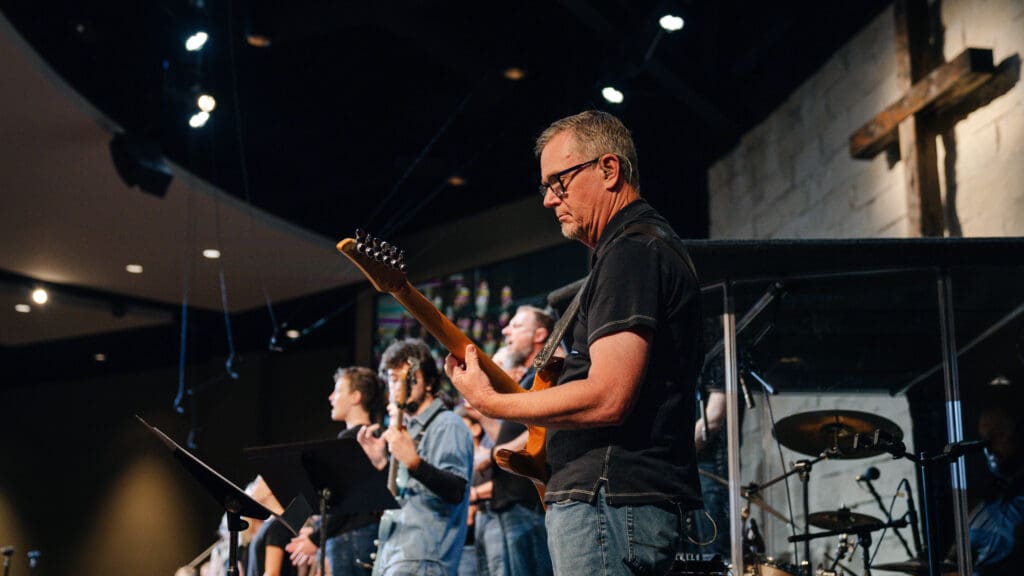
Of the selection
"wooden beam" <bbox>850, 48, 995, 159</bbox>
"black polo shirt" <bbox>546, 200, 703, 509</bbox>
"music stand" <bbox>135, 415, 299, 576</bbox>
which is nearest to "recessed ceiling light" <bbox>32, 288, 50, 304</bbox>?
"wooden beam" <bbox>850, 48, 995, 159</bbox>

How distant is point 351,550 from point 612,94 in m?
3.98

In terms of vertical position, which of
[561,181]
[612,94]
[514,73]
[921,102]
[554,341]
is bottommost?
[554,341]

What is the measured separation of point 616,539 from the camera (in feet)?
7.66

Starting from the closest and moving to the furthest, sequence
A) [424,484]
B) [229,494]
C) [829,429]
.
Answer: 1. [229,494]
2. [424,484]
3. [829,429]

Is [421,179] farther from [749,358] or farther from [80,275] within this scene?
[749,358]

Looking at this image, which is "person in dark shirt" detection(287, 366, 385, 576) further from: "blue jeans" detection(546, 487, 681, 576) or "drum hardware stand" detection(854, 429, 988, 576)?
"blue jeans" detection(546, 487, 681, 576)

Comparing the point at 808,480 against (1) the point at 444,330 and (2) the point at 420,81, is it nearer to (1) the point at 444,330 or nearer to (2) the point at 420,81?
(1) the point at 444,330

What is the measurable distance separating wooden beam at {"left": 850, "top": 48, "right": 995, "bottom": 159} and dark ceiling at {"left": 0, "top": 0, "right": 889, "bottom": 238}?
91cm

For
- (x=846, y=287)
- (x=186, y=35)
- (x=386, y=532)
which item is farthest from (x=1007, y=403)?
(x=186, y=35)

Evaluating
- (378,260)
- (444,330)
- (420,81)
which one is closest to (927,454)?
(444,330)

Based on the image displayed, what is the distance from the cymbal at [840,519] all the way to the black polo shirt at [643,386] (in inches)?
128

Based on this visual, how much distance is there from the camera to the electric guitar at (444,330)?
114 inches

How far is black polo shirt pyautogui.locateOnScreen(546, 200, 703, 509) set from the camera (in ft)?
7.80

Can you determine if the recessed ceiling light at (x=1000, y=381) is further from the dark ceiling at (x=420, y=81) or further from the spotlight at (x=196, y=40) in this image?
the spotlight at (x=196, y=40)
